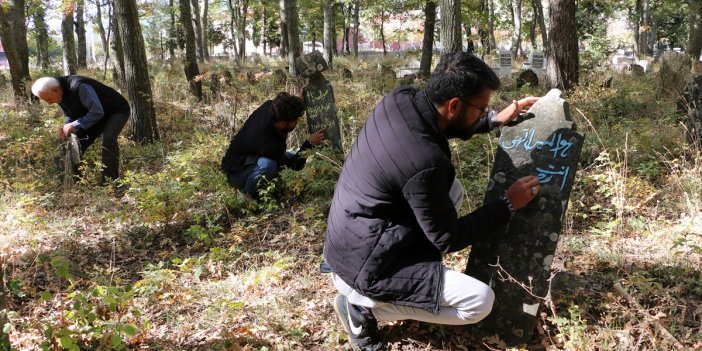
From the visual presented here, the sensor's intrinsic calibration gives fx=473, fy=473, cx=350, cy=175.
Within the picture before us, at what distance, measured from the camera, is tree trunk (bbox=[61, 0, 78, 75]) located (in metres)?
13.7

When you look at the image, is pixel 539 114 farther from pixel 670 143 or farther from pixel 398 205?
pixel 670 143

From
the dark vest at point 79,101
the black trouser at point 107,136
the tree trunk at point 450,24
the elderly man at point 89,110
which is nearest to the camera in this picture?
the elderly man at point 89,110

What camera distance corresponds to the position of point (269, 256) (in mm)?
3854

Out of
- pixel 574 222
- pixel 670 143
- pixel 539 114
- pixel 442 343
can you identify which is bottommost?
pixel 442 343

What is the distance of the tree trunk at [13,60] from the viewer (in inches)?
382

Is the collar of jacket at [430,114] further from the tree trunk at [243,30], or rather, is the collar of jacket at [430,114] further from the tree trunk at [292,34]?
the tree trunk at [243,30]

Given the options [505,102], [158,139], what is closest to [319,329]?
[158,139]

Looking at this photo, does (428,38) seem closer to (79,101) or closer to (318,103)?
(318,103)

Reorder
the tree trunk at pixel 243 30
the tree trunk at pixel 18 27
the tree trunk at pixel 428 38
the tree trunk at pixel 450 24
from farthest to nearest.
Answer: the tree trunk at pixel 243 30 < the tree trunk at pixel 428 38 < the tree trunk at pixel 18 27 < the tree trunk at pixel 450 24

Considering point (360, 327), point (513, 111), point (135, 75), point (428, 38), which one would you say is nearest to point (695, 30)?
point (428, 38)

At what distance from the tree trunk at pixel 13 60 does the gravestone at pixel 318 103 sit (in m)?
7.50

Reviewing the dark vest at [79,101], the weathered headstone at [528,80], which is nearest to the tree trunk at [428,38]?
the weathered headstone at [528,80]

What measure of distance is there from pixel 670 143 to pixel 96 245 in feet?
19.4

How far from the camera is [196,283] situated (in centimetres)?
360
